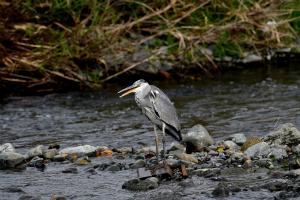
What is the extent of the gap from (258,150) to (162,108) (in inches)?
43.3

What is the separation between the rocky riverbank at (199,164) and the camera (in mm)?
4254

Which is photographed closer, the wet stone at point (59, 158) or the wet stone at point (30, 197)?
the wet stone at point (30, 197)

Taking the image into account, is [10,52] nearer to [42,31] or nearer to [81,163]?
[42,31]

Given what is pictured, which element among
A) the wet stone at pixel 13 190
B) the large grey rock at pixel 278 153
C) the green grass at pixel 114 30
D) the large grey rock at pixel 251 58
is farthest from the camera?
the large grey rock at pixel 251 58

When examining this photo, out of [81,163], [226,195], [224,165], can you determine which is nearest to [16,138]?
[81,163]

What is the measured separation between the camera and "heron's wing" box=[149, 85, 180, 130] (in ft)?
17.1

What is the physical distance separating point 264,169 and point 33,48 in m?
6.39

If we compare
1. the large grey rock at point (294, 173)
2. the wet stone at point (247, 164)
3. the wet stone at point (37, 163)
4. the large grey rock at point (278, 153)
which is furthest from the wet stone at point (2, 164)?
the large grey rock at point (294, 173)

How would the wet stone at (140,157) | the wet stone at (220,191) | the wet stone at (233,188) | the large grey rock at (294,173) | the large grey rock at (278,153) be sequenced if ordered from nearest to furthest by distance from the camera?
the wet stone at (220,191) → the wet stone at (233,188) → the large grey rock at (294,173) → the large grey rock at (278,153) → the wet stone at (140,157)

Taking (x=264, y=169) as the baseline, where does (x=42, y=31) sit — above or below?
above

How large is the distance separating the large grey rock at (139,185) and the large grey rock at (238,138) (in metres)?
1.75

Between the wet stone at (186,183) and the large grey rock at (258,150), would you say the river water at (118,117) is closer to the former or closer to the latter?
the wet stone at (186,183)

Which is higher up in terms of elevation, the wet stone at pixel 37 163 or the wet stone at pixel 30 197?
the wet stone at pixel 37 163

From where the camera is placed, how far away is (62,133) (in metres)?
7.18
